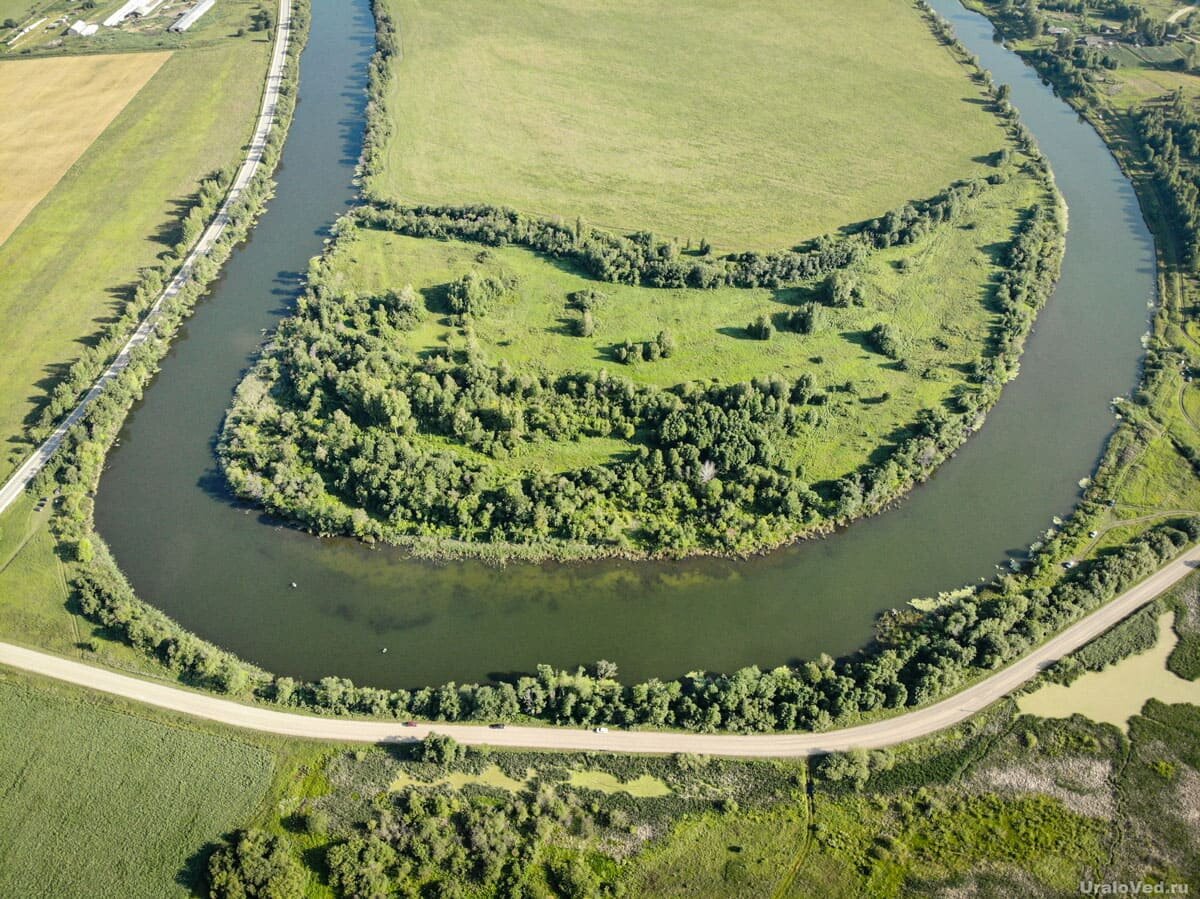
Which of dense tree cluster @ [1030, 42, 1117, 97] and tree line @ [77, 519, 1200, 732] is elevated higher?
dense tree cluster @ [1030, 42, 1117, 97]

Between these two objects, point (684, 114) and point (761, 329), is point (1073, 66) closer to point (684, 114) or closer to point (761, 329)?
point (684, 114)

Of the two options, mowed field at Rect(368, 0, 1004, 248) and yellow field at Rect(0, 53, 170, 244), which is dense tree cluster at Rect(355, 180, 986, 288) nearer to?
mowed field at Rect(368, 0, 1004, 248)

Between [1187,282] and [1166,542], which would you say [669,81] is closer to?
[1187,282]

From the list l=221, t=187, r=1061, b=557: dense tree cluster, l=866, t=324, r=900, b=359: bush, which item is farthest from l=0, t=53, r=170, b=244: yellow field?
l=866, t=324, r=900, b=359: bush

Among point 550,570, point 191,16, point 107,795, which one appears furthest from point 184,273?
point 191,16

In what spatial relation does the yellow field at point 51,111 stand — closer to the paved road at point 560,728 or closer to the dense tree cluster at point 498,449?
the dense tree cluster at point 498,449

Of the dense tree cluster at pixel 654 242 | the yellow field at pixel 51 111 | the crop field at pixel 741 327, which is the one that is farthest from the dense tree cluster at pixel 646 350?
the yellow field at pixel 51 111

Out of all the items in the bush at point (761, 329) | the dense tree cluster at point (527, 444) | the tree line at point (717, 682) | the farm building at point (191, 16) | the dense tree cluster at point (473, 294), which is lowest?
the tree line at point (717, 682)
